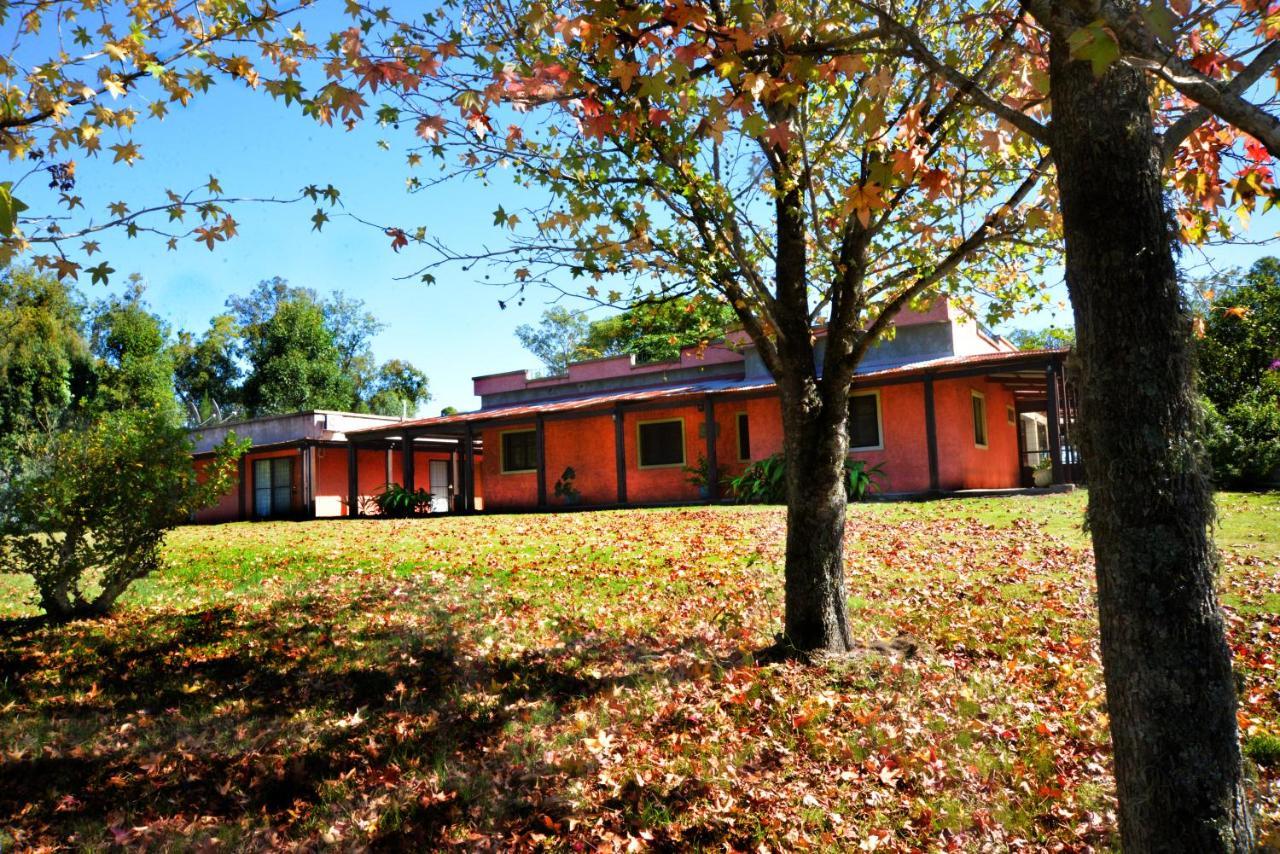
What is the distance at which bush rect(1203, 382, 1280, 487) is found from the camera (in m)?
16.1

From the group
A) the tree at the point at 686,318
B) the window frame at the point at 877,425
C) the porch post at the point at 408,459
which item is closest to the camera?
the tree at the point at 686,318

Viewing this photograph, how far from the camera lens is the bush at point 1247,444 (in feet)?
52.9

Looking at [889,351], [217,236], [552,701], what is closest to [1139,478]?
[552,701]

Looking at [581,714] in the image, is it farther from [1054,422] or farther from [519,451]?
[519,451]

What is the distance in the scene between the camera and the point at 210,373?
1905 inches

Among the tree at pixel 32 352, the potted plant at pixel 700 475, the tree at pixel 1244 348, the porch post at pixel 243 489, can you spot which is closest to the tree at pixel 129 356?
the tree at pixel 32 352

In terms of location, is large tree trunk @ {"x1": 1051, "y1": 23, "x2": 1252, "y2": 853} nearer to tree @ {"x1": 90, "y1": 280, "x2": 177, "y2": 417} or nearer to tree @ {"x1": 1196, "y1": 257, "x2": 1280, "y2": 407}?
tree @ {"x1": 1196, "y1": 257, "x2": 1280, "y2": 407}

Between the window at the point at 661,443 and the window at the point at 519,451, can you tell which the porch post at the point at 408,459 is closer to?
the window at the point at 519,451

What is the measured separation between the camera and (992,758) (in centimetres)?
419

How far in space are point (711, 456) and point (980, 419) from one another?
6481 millimetres

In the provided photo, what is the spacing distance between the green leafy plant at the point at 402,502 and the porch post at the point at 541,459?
383 centimetres

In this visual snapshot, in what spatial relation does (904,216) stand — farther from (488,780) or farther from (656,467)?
(656,467)

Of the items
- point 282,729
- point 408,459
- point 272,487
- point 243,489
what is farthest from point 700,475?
point 243,489

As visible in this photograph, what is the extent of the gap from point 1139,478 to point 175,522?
27.4 feet
